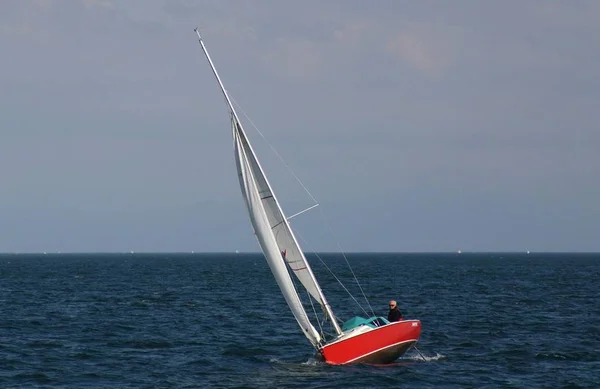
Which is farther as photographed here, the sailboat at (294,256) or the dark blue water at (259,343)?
the sailboat at (294,256)

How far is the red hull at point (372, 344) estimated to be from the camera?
32.3 metres

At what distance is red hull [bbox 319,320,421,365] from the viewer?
106 ft

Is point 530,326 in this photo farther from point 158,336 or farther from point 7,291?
point 7,291

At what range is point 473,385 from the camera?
30.0 m

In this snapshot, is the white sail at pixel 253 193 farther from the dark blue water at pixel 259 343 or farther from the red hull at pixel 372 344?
the dark blue water at pixel 259 343

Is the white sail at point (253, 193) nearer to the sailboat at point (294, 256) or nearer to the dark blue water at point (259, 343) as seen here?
the sailboat at point (294, 256)

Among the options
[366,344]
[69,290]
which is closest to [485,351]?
[366,344]

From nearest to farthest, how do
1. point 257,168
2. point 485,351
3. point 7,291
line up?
point 257,168
point 485,351
point 7,291

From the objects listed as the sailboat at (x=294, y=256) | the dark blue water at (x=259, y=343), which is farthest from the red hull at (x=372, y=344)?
the dark blue water at (x=259, y=343)

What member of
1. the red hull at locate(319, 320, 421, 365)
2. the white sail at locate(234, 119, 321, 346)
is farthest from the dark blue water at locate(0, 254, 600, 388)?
the white sail at locate(234, 119, 321, 346)

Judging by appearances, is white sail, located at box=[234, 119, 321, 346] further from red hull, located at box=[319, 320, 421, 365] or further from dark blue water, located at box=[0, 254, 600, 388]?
dark blue water, located at box=[0, 254, 600, 388]

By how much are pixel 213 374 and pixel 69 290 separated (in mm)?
47929

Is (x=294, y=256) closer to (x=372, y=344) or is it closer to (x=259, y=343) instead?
(x=372, y=344)

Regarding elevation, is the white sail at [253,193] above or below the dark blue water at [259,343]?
above
